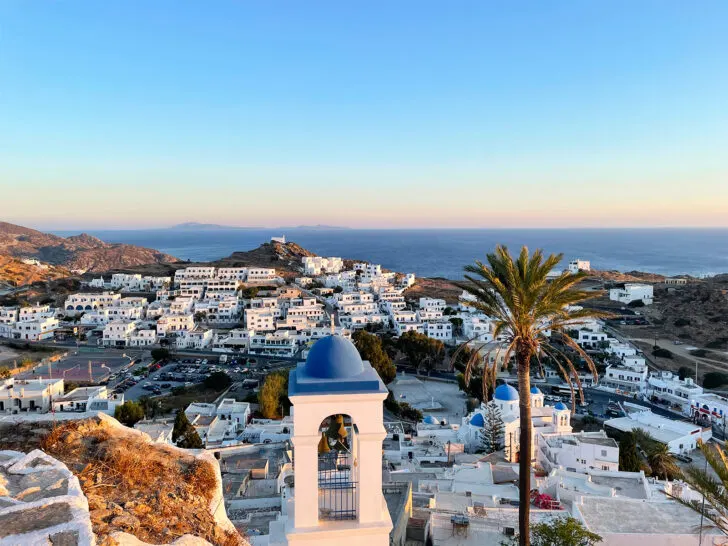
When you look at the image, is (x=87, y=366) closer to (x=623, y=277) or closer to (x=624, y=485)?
(x=624, y=485)

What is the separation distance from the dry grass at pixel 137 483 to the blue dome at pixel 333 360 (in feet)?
8.92

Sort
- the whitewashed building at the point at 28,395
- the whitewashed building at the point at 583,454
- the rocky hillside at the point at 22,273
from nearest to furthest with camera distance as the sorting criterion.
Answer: the whitewashed building at the point at 583,454, the whitewashed building at the point at 28,395, the rocky hillside at the point at 22,273

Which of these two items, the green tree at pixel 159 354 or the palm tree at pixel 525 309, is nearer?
the palm tree at pixel 525 309

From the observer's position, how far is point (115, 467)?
297 inches

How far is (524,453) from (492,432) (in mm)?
14916

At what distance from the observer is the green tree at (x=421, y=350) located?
145 feet

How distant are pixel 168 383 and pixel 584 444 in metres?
32.1

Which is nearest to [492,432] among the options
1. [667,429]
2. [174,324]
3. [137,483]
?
[667,429]

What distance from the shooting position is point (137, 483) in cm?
731

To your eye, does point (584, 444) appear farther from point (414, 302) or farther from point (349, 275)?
point (349, 275)

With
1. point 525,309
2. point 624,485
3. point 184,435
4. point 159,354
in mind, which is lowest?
point 159,354

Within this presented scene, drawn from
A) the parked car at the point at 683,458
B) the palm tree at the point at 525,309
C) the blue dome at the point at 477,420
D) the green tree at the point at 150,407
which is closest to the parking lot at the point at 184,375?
the green tree at the point at 150,407

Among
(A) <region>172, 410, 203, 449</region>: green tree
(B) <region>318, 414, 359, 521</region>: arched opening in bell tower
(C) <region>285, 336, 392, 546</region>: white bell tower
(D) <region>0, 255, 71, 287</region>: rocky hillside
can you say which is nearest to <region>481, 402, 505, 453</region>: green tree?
(A) <region>172, 410, 203, 449</region>: green tree

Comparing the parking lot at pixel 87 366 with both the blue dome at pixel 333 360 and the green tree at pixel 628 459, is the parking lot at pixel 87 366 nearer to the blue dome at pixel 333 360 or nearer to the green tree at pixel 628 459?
the green tree at pixel 628 459
